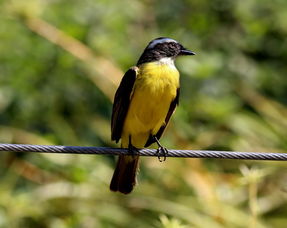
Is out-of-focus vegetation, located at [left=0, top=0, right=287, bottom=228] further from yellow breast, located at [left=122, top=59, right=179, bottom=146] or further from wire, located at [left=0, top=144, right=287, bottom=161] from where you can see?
wire, located at [left=0, top=144, right=287, bottom=161]

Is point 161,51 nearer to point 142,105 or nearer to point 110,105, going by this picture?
point 142,105

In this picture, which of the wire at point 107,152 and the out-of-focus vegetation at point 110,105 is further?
the out-of-focus vegetation at point 110,105

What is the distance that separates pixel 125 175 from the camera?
5.91 metres

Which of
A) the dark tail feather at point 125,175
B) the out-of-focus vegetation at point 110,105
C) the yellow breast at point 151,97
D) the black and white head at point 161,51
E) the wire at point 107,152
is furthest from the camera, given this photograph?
the out-of-focus vegetation at point 110,105

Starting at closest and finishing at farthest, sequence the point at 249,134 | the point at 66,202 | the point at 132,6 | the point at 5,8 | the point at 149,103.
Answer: the point at 149,103 < the point at 66,202 < the point at 249,134 < the point at 5,8 < the point at 132,6

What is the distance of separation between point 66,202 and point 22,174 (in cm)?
71

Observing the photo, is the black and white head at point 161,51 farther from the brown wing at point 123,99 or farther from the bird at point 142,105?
the brown wing at point 123,99

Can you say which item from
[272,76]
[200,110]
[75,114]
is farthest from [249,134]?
[75,114]

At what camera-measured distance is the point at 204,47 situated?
927cm

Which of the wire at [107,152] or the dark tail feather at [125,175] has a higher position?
the dark tail feather at [125,175]

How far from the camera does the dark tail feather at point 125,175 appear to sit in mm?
5875

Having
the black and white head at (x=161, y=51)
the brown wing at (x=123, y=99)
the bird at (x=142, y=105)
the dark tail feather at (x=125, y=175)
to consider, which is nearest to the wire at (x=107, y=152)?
the bird at (x=142, y=105)

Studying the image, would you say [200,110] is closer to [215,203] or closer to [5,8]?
[215,203]

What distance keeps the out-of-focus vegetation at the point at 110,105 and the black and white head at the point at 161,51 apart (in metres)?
1.41
